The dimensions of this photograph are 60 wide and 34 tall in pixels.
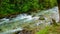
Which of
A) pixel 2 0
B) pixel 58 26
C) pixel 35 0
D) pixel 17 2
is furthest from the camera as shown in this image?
pixel 35 0

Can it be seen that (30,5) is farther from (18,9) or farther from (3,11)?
(3,11)

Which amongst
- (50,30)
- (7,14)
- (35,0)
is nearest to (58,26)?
(50,30)

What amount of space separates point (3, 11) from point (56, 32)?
13.3 m

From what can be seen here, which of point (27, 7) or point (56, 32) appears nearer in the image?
point (56, 32)

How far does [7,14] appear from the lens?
20938 mm

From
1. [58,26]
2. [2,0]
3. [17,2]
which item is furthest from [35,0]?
[58,26]

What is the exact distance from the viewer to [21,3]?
82.9 ft

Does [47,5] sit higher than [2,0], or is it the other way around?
[2,0]

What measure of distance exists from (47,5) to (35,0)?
3912mm

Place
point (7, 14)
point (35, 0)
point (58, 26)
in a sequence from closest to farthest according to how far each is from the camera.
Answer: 1. point (58, 26)
2. point (7, 14)
3. point (35, 0)

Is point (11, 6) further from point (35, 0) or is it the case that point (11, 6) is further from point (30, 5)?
point (35, 0)

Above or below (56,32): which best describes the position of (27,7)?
below

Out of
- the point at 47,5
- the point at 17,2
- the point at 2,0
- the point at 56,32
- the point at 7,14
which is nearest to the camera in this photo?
the point at 56,32

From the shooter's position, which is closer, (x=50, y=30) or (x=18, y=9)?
(x=50, y=30)
